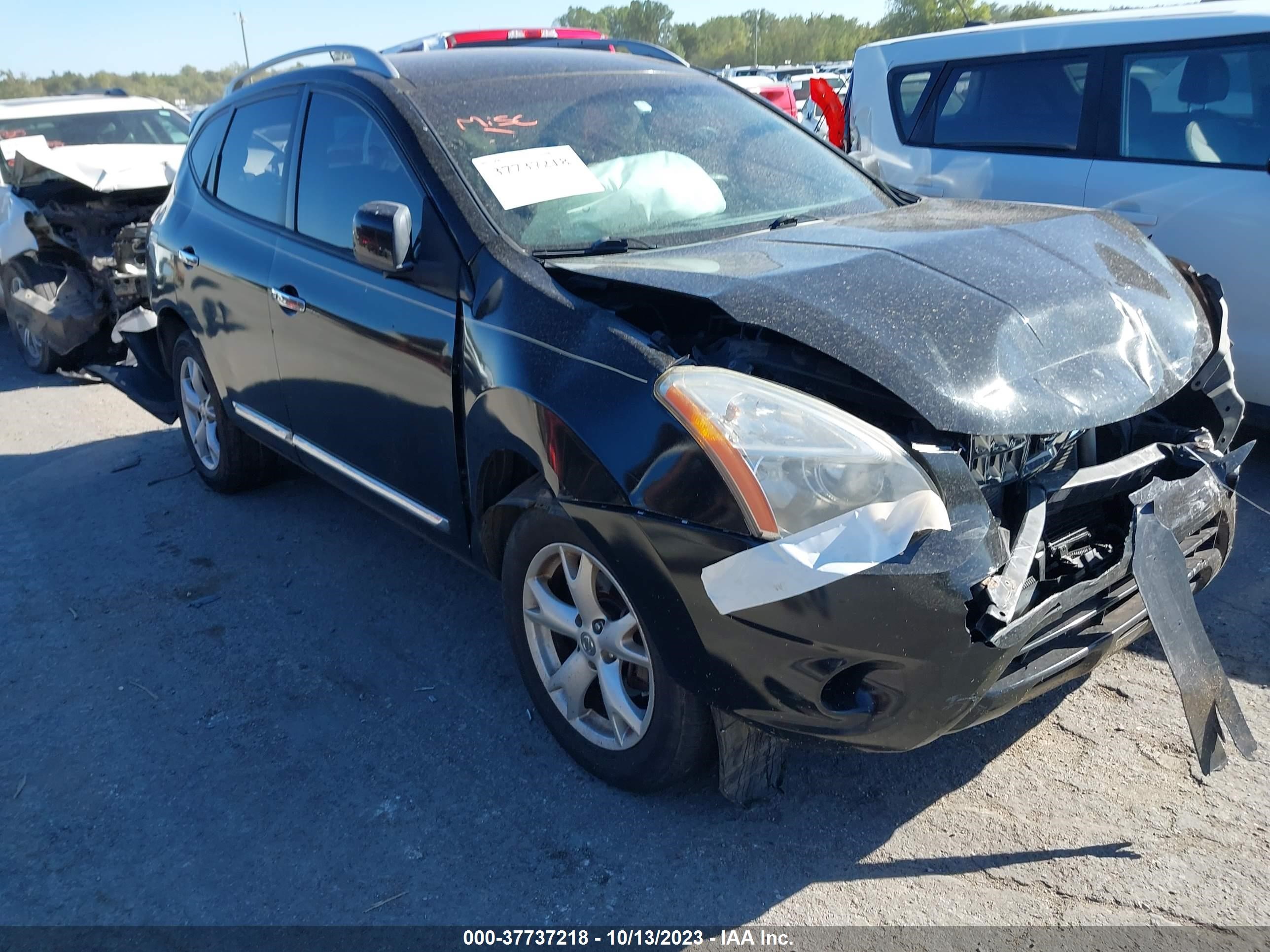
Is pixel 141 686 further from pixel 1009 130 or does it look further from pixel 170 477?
pixel 1009 130

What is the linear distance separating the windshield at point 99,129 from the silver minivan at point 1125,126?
6.49 m

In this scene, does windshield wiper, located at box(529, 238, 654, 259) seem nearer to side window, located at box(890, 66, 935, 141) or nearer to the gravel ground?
the gravel ground

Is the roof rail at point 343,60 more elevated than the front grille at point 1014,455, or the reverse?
the roof rail at point 343,60

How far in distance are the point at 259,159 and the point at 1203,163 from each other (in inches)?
160

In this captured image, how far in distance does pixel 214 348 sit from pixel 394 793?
2541mm

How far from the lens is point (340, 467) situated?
3.94 m

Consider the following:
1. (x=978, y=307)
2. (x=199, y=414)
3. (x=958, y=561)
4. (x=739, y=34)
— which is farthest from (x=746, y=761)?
(x=739, y=34)

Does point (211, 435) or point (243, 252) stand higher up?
point (243, 252)

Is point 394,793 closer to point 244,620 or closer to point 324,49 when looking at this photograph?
point 244,620

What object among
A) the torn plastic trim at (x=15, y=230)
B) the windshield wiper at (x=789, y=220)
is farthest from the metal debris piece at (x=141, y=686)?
the torn plastic trim at (x=15, y=230)

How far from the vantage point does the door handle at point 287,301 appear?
388 cm

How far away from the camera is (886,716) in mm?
2377

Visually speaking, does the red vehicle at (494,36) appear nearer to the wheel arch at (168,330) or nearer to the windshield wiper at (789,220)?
the wheel arch at (168,330)

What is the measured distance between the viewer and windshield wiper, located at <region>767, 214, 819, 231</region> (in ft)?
11.5
